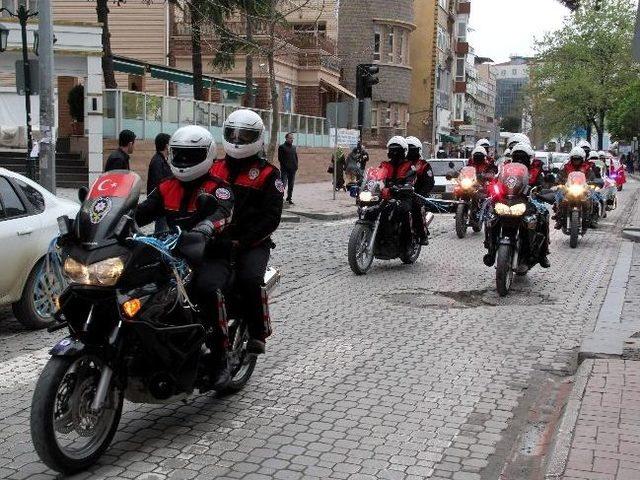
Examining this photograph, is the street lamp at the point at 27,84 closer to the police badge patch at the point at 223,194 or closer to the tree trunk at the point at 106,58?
the tree trunk at the point at 106,58

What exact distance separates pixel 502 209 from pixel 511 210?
107 millimetres

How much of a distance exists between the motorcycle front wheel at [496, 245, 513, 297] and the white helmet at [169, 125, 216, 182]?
5.44 metres

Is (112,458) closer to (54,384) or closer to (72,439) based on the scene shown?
(72,439)

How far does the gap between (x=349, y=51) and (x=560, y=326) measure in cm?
4461

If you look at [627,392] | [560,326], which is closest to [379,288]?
[560,326]

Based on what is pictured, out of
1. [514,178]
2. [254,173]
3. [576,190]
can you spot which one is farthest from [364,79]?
[254,173]

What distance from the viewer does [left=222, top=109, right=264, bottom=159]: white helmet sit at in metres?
5.62

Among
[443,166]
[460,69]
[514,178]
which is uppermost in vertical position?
[460,69]

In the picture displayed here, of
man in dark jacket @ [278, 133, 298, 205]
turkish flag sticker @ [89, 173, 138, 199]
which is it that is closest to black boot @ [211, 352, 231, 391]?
turkish flag sticker @ [89, 173, 138, 199]

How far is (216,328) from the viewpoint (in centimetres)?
510

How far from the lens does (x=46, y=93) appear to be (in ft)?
50.2

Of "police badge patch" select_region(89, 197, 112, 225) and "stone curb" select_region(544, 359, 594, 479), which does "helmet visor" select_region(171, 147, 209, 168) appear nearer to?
"police badge patch" select_region(89, 197, 112, 225)

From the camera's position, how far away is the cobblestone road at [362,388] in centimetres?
470

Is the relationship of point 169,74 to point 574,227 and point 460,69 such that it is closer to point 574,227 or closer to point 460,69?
point 574,227
